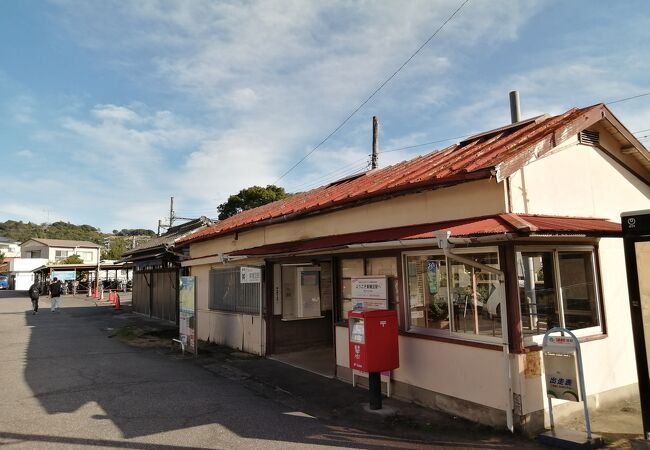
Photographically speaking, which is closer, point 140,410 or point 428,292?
point 140,410

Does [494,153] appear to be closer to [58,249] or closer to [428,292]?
[428,292]

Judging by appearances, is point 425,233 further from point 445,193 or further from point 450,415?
point 450,415

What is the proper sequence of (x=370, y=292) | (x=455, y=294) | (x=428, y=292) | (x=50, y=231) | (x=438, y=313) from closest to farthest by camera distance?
(x=455, y=294) < (x=438, y=313) < (x=428, y=292) < (x=370, y=292) < (x=50, y=231)

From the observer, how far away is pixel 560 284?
6.05 metres

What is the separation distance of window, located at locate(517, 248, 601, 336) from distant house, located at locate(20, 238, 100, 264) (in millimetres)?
62549

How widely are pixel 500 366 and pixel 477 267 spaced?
48.0 inches

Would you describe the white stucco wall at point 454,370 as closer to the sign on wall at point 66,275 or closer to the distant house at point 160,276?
the distant house at point 160,276

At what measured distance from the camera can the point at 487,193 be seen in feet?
18.9

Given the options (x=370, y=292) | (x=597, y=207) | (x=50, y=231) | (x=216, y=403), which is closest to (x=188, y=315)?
(x=216, y=403)

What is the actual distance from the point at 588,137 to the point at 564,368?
3.72 metres

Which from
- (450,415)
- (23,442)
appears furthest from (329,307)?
(23,442)

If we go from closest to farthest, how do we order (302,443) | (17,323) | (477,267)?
(302,443), (477,267), (17,323)

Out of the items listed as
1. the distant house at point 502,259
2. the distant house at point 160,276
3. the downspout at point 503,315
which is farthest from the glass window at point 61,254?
the downspout at point 503,315

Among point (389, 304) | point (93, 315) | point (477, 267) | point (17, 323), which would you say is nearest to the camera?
point (477, 267)
